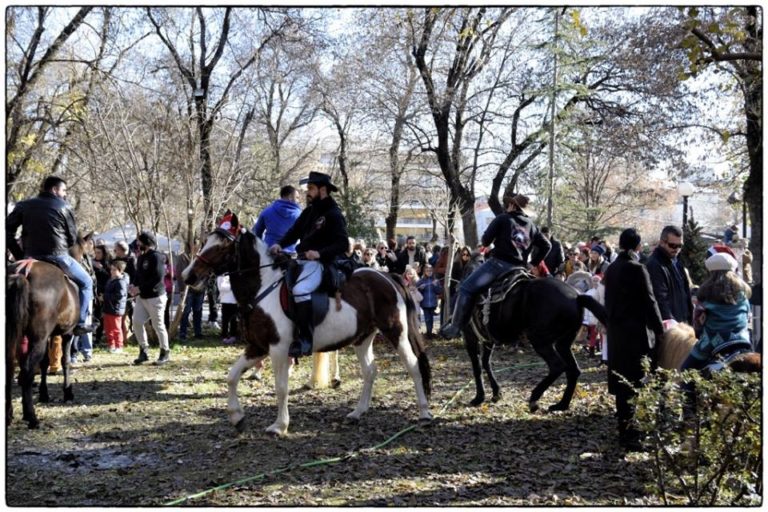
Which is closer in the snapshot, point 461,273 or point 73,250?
point 73,250

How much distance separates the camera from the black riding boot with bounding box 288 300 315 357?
7.84 metres

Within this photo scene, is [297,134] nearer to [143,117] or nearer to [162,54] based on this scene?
[162,54]

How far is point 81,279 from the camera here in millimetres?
9461

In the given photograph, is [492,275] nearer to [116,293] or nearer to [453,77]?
[116,293]

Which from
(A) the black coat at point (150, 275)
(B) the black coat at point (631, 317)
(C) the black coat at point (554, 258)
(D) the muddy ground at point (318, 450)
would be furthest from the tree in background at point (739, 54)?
(A) the black coat at point (150, 275)

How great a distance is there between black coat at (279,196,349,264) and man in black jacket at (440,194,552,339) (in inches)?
82.1

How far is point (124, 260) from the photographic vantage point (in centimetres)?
1390

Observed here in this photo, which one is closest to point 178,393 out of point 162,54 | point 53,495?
point 53,495

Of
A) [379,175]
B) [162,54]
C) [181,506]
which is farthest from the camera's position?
[379,175]

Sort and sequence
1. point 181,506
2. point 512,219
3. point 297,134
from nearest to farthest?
1. point 181,506
2. point 512,219
3. point 297,134

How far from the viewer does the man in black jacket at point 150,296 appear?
1259cm

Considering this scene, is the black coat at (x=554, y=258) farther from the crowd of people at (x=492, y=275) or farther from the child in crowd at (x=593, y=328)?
the child in crowd at (x=593, y=328)

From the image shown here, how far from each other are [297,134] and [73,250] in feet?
121

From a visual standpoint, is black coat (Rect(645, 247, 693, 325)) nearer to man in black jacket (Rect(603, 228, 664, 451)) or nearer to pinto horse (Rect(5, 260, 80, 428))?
man in black jacket (Rect(603, 228, 664, 451))
